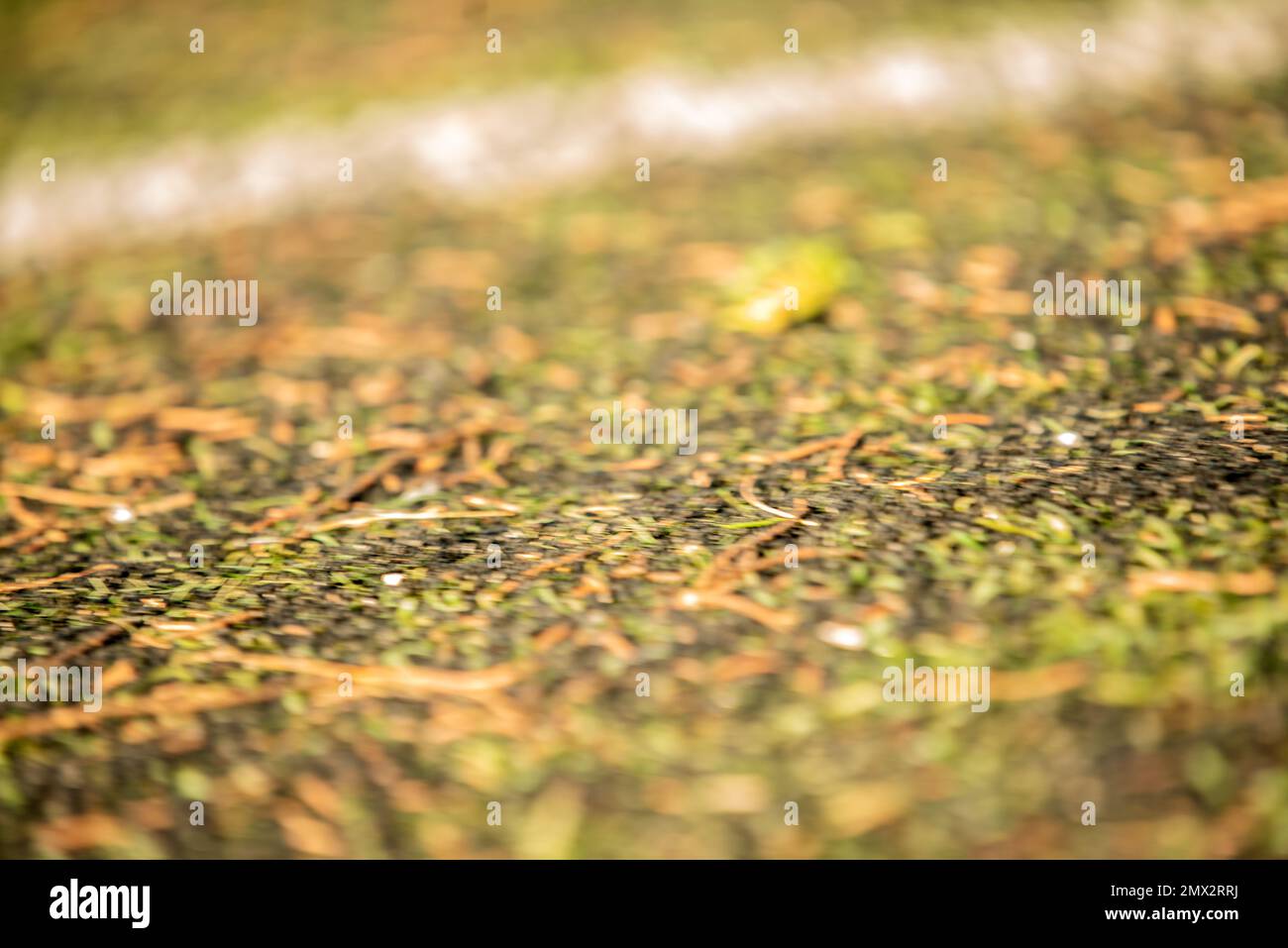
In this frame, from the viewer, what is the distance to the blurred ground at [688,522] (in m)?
1.63

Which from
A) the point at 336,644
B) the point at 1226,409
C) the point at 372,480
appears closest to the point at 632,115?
the point at 372,480

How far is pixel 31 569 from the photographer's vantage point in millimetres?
2266

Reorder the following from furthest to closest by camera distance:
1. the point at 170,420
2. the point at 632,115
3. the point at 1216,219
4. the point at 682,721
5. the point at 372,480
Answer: the point at 632,115
the point at 1216,219
the point at 170,420
the point at 372,480
the point at 682,721

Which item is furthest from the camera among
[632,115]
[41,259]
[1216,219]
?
[632,115]

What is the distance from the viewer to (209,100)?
4664mm

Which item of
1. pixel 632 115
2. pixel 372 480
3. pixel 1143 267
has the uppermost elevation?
pixel 632 115

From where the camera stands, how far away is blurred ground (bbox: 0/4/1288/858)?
64.2 inches

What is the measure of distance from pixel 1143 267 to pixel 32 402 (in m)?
3.34

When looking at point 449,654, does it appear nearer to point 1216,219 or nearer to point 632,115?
point 1216,219

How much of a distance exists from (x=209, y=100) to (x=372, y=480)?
3050 mm

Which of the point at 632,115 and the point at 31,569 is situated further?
the point at 632,115

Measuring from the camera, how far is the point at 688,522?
86.1 inches

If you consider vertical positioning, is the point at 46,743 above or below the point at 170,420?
below

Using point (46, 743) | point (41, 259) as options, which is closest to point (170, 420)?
point (46, 743)
